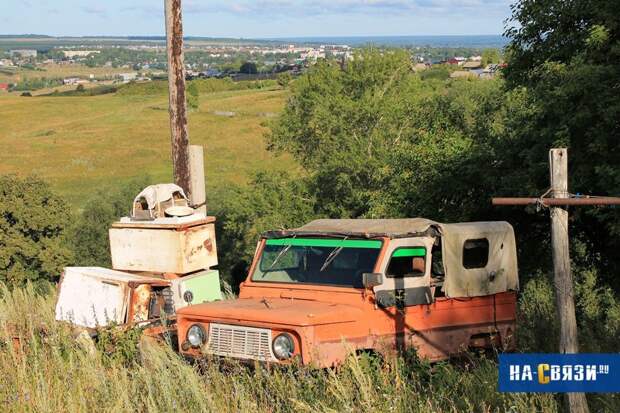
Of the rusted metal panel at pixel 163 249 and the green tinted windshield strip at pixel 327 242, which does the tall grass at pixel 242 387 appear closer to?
the green tinted windshield strip at pixel 327 242

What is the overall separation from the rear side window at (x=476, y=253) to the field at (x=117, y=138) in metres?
35.7

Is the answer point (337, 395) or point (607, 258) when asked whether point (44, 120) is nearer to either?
point (607, 258)

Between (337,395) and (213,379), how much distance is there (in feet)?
4.91

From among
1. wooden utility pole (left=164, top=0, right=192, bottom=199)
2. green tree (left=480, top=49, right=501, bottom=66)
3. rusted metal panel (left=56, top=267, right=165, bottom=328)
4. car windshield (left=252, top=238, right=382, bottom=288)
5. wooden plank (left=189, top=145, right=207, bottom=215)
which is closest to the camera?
car windshield (left=252, top=238, right=382, bottom=288)

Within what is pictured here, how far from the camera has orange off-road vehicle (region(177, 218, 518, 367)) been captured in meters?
8.62

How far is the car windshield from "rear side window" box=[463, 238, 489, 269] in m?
1.40

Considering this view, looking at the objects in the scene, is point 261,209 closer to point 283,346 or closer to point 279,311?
point 279,311

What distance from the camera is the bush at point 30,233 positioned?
23.3 meters

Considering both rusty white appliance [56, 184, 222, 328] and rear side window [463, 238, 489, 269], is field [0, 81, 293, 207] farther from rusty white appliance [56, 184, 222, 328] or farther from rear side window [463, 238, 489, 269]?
rear side window [463, 238, 489, 269]

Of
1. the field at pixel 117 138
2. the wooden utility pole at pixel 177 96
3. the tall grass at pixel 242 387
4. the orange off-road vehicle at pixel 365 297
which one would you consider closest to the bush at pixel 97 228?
the wooden utility pole at pixel 177 96

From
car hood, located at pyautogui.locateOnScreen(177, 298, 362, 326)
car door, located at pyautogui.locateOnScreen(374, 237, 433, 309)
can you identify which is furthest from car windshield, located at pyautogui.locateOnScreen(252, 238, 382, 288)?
car hood, located at pyautogui.locateOnScreen(177, 298, 362, 326)

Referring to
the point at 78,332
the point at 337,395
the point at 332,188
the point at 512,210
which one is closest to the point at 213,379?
the point at 337,395

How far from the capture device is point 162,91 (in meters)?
138

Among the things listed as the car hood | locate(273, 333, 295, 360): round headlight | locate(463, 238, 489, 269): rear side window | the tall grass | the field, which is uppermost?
locate(463, 238, 489, 269): rear side window
